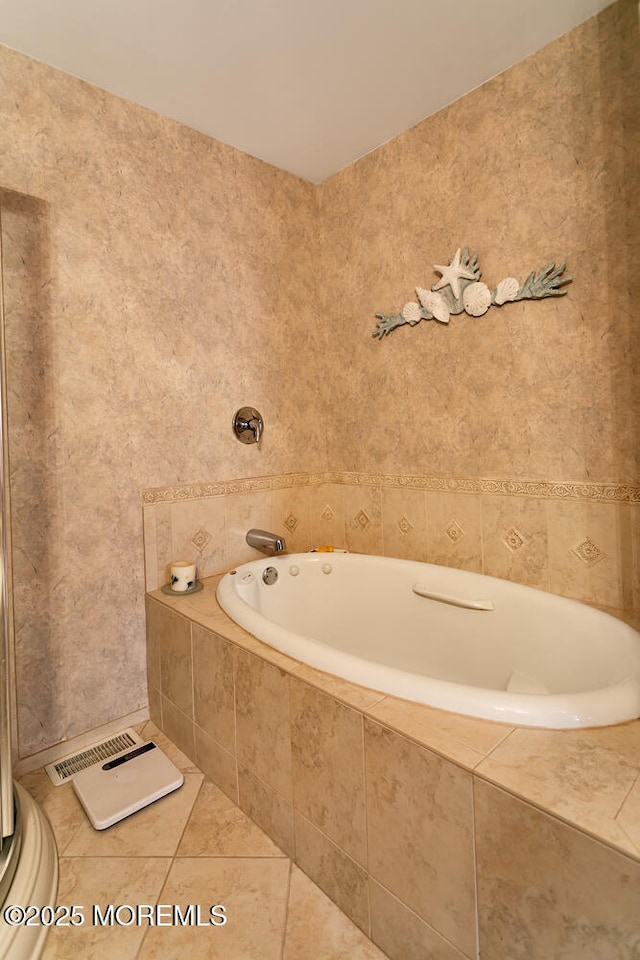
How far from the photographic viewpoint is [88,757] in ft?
4.91

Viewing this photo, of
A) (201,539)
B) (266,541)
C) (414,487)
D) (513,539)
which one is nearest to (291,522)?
(266,541)

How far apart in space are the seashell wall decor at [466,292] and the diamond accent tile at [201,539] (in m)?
1.18

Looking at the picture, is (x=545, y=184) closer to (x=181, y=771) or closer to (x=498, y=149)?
(x=498, y=149)

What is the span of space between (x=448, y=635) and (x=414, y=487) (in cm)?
62

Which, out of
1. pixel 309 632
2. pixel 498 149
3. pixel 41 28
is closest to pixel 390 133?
pixel 498 149

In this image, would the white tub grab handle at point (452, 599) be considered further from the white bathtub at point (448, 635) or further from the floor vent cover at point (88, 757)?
the floor vent cover at point (88, 757)

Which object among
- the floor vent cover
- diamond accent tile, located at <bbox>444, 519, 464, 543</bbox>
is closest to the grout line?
the floor vent cover

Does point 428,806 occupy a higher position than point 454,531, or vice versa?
point 454,531

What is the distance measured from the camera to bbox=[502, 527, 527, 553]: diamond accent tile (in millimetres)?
1582

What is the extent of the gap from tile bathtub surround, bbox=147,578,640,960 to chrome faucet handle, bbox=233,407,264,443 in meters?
1.02

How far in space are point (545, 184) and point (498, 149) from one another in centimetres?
25

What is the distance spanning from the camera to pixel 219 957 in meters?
0.92

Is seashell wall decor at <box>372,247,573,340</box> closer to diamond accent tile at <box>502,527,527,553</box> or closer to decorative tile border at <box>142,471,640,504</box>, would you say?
decorative tile border at <box>142,471,640,504</box>

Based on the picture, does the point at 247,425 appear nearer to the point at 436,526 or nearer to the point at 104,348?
the point at 104,348
